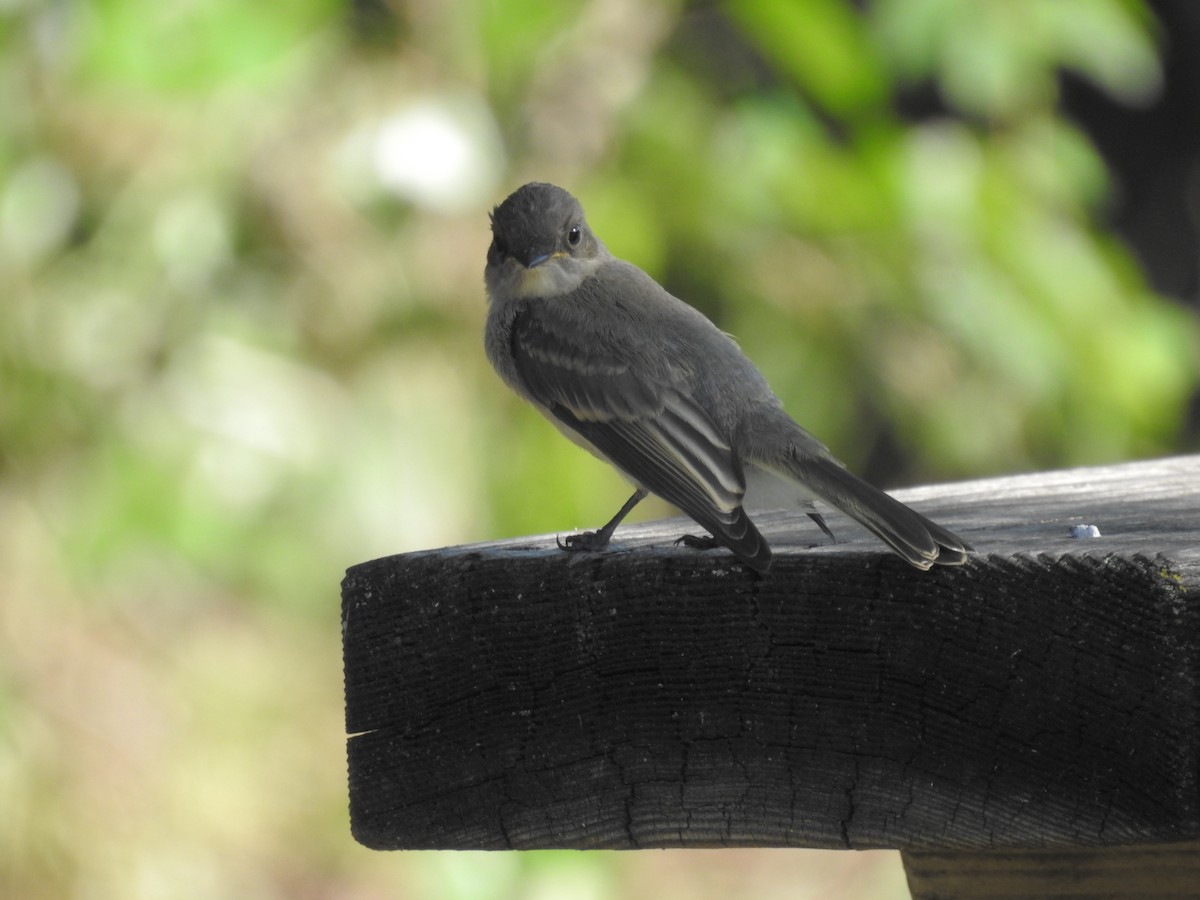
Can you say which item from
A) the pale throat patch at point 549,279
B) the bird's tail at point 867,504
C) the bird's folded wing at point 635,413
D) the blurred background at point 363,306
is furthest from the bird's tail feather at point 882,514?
the blurred background at point 363,306

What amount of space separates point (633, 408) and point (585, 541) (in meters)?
0.99

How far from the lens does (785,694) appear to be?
1.98 metres

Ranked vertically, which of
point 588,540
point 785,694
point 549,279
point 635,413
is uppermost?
point 549,279

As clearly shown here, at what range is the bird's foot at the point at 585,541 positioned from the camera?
2262 mm

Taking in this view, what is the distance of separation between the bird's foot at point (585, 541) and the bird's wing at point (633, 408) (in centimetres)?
16

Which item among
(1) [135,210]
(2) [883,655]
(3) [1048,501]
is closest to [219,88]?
(1) [135,210]

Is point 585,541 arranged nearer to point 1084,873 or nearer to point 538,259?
point 1084,873

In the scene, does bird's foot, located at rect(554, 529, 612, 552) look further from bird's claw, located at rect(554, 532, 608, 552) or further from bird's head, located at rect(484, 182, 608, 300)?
bird's head, located at rect(484, 182, 608, 300)

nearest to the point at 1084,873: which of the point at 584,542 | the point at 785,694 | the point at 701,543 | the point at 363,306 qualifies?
the point at 785,694

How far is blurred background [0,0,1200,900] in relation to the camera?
4332 millimetres

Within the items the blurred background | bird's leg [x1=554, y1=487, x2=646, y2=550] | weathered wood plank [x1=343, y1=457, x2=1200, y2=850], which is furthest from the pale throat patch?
weathered wood plank [x1=343, y1=457, x2=1200, y2=850]

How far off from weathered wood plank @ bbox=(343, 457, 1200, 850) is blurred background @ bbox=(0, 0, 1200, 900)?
184 cm

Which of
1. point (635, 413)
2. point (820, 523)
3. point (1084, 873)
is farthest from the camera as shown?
point (635, 413)

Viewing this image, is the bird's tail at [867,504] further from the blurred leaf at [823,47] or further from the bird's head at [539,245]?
the blurred leaf at [823,47]
